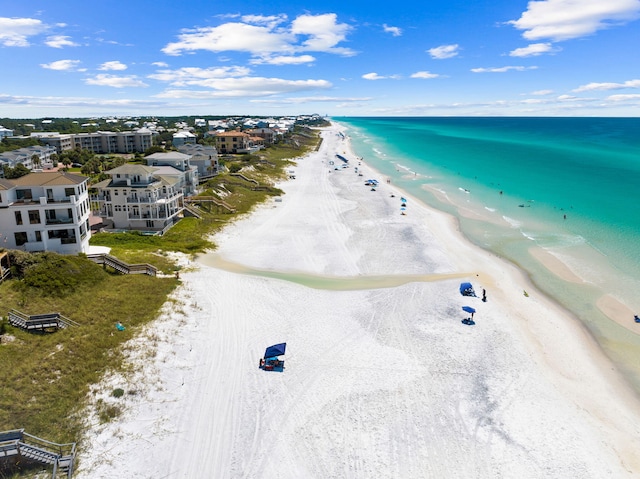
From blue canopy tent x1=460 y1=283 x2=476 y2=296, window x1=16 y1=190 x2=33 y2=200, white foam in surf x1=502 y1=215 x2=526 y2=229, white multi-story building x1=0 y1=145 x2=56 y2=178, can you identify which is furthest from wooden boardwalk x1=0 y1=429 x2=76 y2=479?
white multi-story building x1=0 y1=145 x2=56 y2=178

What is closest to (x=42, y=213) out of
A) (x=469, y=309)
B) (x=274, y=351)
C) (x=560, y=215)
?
(x=274, y=351)

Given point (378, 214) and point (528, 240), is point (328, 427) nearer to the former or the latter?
point (528, 240)

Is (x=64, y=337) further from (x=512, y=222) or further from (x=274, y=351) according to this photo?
(x=512, y=222)

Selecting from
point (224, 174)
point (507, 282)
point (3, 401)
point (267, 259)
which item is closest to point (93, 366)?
point (3, 401)

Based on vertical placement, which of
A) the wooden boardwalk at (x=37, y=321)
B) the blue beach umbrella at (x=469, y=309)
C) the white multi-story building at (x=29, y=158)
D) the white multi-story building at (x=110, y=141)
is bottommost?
the blue beach umbrella at (x=469, y=309)

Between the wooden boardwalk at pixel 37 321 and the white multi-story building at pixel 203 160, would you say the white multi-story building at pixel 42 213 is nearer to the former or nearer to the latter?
the wooden boardwalk at pixel 37 321

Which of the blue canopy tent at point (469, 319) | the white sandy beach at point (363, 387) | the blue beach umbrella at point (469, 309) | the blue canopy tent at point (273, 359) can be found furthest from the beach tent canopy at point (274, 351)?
the blue beach umbrella at point (469, 309)
